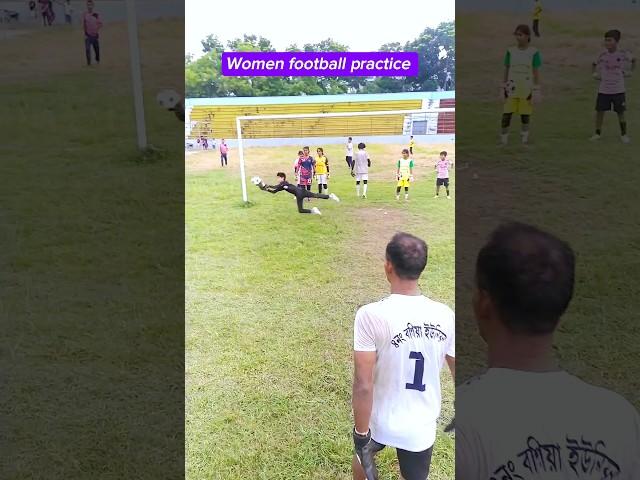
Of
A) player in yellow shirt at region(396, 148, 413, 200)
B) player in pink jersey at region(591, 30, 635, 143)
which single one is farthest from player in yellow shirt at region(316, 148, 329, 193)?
player in pink jersey at region(591, 30, 635, 143)

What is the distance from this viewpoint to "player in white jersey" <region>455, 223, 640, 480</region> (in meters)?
0.93

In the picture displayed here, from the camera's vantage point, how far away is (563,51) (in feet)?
5.19

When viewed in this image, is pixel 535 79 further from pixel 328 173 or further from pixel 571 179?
pixel 328 173

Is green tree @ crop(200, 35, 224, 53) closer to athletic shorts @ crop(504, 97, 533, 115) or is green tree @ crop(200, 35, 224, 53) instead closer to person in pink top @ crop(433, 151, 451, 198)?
person in pink top @ crop(433, 151, 451, 198)

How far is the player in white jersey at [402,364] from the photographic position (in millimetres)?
1204

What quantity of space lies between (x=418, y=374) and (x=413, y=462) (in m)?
0.25

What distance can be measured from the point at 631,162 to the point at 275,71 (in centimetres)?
122

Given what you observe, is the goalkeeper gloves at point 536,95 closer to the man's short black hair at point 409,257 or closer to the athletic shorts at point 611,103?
the athletic shorts at point 611,103
